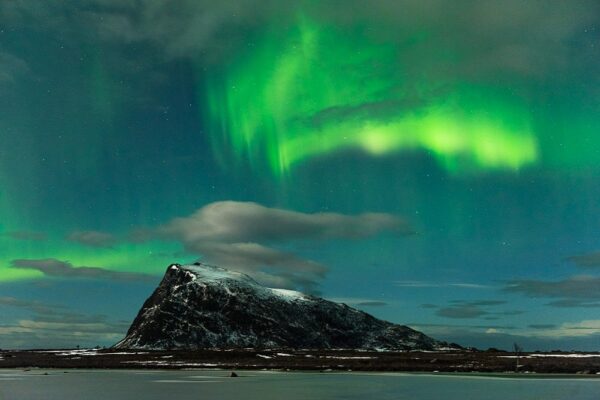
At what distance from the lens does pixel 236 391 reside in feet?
241

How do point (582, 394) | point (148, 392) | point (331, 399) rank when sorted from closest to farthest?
point (331, 399) → point (582, 394) → point (148, 392)

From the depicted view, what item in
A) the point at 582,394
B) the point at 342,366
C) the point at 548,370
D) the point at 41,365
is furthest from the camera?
the point at 41,365

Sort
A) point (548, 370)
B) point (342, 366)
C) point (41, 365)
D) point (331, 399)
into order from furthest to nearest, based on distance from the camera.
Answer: point (41, 365)
point (342, 366)
point (548, 370)
point (331, 399)

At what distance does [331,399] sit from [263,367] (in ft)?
333

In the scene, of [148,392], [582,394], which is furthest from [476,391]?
[148,392]

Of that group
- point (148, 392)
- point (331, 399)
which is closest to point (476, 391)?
point (331, 399)

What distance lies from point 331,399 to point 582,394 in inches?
1165

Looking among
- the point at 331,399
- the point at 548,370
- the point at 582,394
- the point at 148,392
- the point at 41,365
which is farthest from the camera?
the point at 41,365

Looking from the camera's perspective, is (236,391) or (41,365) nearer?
(236,391)

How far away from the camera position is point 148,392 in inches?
2830

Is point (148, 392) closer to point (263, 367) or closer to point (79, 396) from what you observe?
point (79, 396)

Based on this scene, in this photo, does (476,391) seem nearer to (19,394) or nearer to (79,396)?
(79,396)

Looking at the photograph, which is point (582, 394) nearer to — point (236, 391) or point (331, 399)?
point (331, 399)

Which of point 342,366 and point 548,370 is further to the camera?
point 342,366
